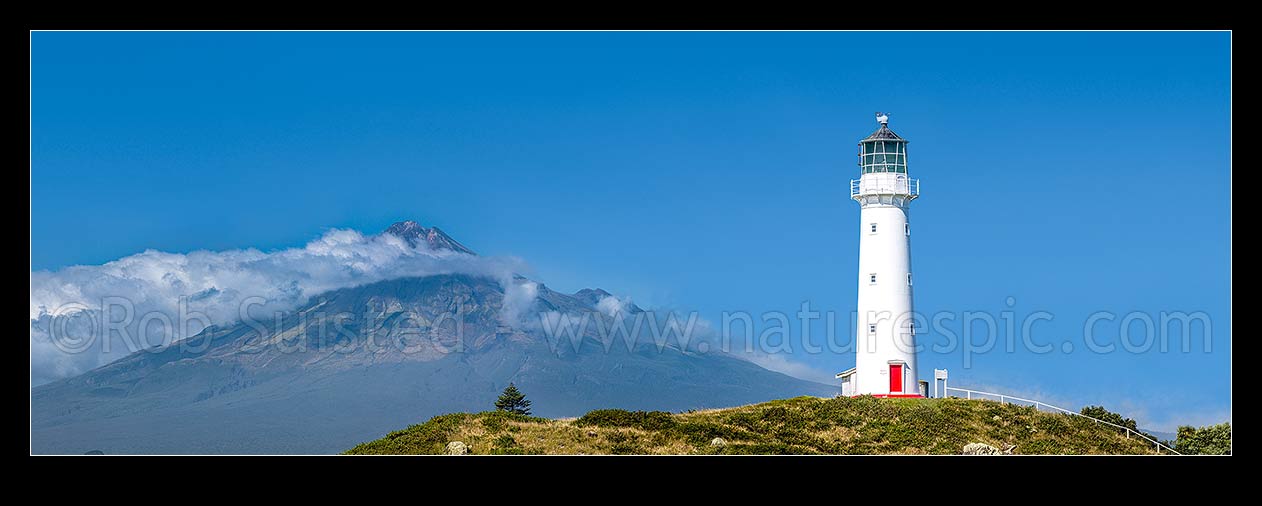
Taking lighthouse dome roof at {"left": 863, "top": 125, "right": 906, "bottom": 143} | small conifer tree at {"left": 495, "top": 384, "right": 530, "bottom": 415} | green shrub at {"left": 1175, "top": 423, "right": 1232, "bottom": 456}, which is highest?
lighthouse dome roof at {"left": 863, "top": 125, "right": 906, "bottom": 143}

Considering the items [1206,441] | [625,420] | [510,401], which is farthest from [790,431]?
[510,401]

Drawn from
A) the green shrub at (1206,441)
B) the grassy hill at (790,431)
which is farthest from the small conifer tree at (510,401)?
the green shrub at (1206,441)

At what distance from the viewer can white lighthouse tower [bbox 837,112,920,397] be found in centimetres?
6297

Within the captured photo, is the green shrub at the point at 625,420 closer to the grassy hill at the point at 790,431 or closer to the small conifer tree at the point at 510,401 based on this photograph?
the grassy hill at the point at 790,431

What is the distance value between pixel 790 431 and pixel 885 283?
36.8 feet

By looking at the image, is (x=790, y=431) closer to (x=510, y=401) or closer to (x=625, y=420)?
(x=625, y=420)

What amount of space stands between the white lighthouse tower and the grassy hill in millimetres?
2791

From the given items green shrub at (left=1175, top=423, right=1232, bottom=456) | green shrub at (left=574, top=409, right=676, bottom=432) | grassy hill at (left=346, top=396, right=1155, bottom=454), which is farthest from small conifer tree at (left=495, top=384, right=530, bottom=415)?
green shrub at (left=1175, top=423, right=1232, bottom=456)

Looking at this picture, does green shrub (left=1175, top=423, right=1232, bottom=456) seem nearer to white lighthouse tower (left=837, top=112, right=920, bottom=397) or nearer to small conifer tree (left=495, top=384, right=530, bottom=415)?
white lighthouse tower (left=837, top=112, right=920, bottom=397)
